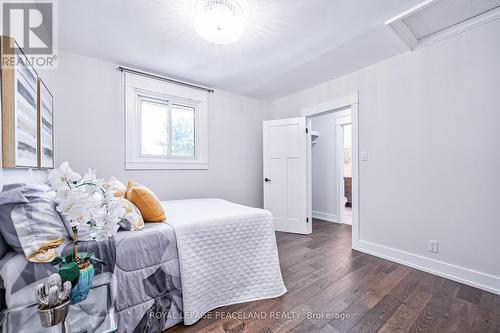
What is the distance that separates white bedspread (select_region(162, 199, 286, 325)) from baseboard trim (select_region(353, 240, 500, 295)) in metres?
1.55

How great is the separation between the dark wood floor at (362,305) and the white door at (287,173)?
1.25m

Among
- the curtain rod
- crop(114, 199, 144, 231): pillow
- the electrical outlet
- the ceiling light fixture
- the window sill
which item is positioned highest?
the curtain rod

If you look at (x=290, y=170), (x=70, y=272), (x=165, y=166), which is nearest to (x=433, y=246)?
(x=290, y=170)

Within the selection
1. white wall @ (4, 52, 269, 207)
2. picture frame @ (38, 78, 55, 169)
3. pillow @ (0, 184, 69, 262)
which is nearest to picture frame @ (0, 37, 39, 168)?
picture frame @ (38, 78, 55, 169)

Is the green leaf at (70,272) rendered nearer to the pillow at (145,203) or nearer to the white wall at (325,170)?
the pillow at (145,203)

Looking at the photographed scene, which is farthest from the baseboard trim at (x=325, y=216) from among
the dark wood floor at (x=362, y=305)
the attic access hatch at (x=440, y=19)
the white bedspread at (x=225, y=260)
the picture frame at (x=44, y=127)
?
the picture frame at (x=44, y=127)

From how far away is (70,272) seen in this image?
86 centimetres

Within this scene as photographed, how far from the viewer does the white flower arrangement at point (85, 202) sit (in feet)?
2.88

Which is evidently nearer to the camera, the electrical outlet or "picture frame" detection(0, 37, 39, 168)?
"picture frame" detection(0, 37, 39, 168)

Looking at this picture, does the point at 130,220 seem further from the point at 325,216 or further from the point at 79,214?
the point at 325,216

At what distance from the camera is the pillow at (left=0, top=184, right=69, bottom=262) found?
3.28 ft

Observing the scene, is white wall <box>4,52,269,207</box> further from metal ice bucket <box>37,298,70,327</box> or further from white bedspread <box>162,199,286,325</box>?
metal ice bucket <box>37,298,70,327</box>

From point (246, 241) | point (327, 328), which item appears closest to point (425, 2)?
point (246, 241)

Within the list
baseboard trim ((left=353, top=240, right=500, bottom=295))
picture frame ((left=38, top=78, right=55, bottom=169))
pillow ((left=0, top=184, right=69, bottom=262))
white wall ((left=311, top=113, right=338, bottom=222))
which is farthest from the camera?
white wall ((left=311, top=113, right=338, bottom=222))
